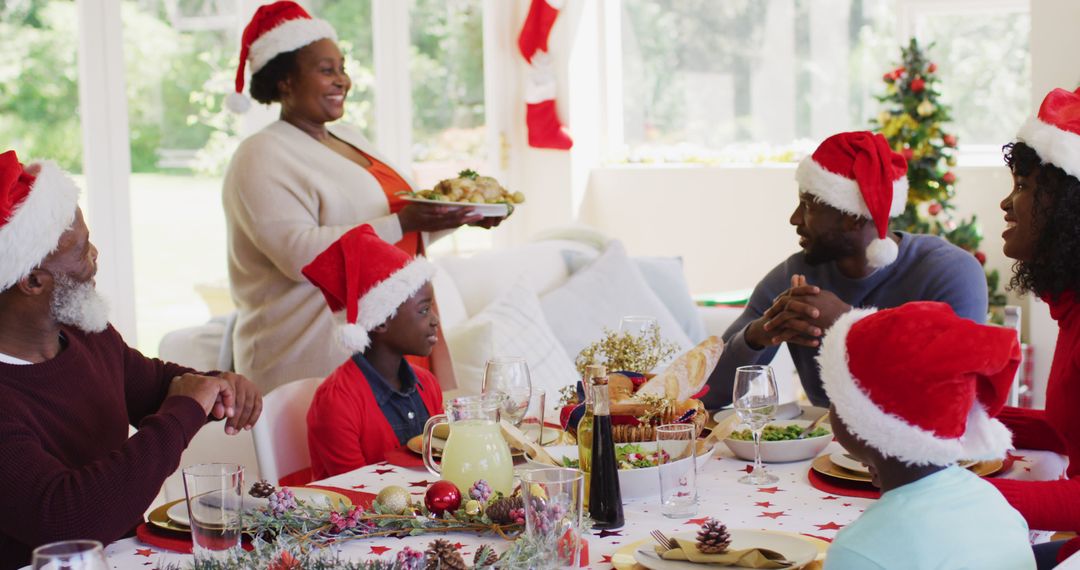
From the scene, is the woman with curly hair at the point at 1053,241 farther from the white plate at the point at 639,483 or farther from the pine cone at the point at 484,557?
the pine cone at the point at 484,557

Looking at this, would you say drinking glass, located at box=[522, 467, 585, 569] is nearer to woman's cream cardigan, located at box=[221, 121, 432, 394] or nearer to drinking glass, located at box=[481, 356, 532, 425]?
drinking glass, located at box=[481, 356, 532, 425]

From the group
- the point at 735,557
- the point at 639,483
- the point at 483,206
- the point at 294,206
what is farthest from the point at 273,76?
the point at 735,557

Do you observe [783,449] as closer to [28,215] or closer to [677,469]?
[677,469]

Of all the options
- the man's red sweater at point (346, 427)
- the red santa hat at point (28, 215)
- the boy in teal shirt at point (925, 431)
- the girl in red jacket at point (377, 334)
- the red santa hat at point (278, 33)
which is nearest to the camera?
the boy in teal shirt at point (925, 431)

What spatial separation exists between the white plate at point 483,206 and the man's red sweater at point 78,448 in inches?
46.0

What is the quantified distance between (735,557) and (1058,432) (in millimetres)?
774

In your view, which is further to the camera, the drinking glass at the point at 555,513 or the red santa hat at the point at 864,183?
the red santa hat at the point at 864,183

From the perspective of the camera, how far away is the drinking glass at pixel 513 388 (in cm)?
213

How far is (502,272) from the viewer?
4.48m

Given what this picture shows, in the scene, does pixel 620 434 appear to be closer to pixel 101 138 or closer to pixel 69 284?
pixel 69 284

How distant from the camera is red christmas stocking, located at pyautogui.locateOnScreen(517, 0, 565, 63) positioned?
6.60 meters

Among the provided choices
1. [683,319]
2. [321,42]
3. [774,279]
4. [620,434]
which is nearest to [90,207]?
[321,42]

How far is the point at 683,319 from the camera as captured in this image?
4.68 m

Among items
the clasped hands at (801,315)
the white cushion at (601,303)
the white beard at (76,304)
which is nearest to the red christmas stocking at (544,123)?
the white cushion at (601,303)
